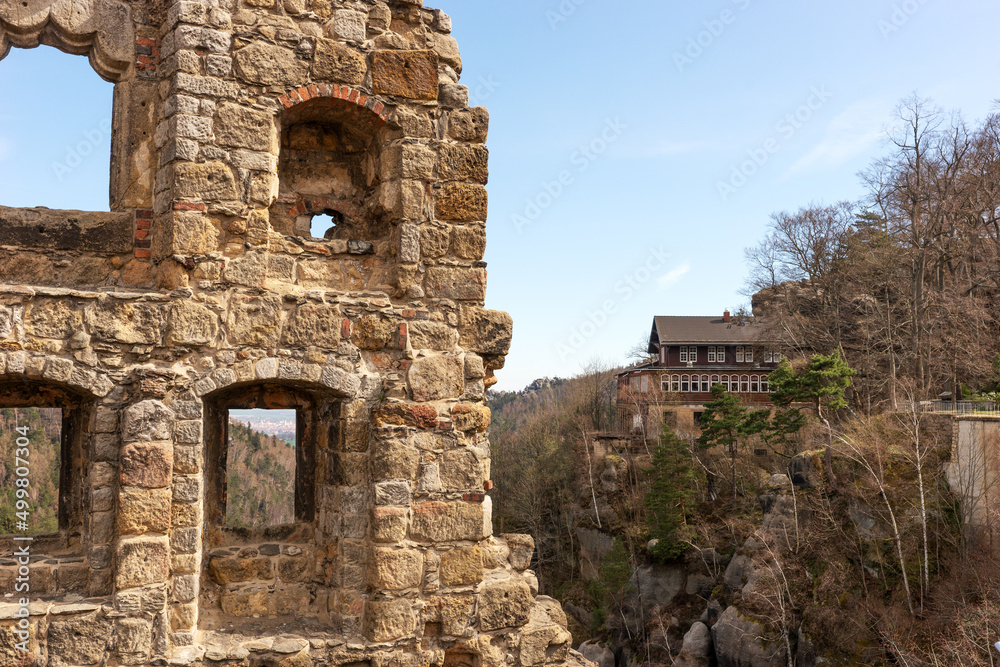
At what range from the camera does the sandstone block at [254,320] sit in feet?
17.2

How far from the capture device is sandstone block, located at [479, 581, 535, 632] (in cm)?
567

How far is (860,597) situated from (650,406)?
62.5 ft

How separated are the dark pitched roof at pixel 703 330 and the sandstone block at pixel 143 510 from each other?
1476 inches

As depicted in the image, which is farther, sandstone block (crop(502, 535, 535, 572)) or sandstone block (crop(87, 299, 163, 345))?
sandstone block (crop(502, 535, 535, 572))

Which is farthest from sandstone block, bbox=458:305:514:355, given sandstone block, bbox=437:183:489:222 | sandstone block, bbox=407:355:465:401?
sandstone block, bbox=437:183:489:222

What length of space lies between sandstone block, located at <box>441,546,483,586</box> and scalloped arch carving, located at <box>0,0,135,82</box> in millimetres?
4566

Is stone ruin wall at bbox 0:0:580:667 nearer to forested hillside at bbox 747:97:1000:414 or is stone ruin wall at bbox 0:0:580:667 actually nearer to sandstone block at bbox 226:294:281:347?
sandstone block at bbox 226:294:281:347

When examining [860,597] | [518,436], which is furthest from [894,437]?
[518,436]

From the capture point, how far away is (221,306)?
5242 millimetres

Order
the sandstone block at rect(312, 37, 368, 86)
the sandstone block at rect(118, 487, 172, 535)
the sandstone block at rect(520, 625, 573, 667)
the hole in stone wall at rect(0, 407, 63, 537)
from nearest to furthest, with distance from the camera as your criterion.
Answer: the sandstone block at rect(118, 487, 172, 535) < the hole in stone wall at rect(0, 407, 63, 537) < the sandstone block at rect(312, 37, 368, 86) < the sandstone block at rect(520, 625, 573, 667)

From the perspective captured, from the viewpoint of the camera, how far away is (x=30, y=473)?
5.17 m

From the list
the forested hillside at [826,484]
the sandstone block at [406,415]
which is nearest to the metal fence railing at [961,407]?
the forested hillside at [826,484]

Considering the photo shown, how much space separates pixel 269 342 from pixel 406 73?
244cm

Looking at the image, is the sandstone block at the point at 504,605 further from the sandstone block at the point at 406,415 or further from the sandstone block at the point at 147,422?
the sandstone block at the point at 147,422
